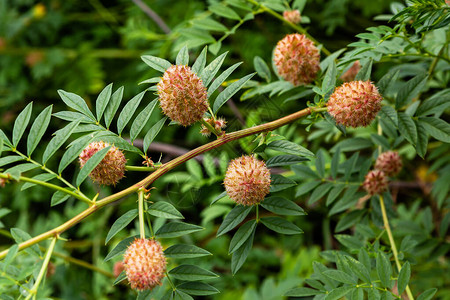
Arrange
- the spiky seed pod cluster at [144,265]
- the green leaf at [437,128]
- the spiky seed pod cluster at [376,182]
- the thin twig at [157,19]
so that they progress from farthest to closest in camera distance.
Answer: the thin twig at [157,19]
the spiky seed pod cluster at [376,182]
the green leaf at [437,128]
the spiky seed pod cluster at [144,265]

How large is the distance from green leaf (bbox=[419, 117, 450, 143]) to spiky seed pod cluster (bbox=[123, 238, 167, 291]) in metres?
0.73

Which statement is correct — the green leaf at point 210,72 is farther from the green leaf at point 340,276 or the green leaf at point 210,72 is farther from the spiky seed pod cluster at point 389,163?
the spiky seed pod cluster at point 389,163

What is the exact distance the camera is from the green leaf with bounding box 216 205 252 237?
3.40 ft

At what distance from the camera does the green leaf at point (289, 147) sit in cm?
99

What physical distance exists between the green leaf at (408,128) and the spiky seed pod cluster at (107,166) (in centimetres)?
69

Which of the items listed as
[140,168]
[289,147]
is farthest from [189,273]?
[289,147]

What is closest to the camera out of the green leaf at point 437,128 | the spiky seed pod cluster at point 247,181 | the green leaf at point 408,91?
the spiky seed pod cluster at point 247,181

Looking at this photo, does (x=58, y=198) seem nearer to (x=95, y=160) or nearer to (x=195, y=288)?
(x=95, y=160)

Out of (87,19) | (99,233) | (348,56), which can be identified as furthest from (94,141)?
(87,19)

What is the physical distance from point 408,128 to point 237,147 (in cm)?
43

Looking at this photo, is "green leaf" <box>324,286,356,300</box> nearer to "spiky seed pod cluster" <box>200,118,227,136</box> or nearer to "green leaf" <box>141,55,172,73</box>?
"spiky seed pod cluster" <box>200,118,227,136</box>

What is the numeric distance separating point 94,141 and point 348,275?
684mm

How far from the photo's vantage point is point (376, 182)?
1.47 metres

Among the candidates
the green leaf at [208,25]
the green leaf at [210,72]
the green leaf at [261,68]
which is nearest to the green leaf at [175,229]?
the green leaf at [210,72]
